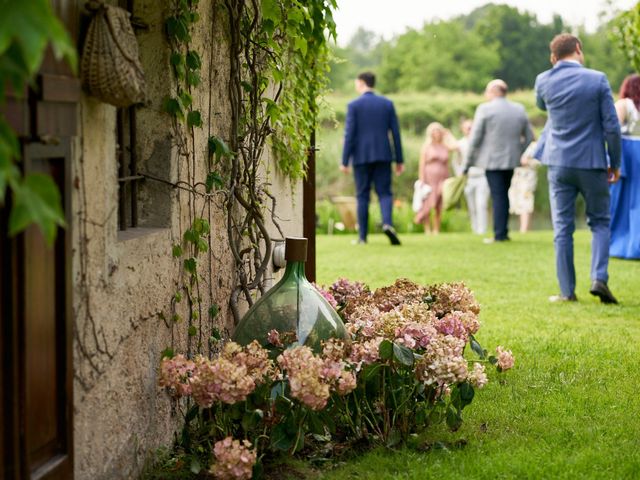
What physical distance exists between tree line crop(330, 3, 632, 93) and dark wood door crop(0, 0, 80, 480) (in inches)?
1758

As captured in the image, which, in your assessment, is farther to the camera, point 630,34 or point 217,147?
point 630,34

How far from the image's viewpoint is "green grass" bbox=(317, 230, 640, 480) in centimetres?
387

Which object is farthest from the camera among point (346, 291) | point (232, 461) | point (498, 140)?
point (498, 140)

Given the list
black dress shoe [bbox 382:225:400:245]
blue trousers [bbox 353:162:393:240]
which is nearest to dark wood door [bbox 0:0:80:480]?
blue trousers [bbox 353:162:393:240]

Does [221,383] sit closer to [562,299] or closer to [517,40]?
[562,299]

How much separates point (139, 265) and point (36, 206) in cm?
171

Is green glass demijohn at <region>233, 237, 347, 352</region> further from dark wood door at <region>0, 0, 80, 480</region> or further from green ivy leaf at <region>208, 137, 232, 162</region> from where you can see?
dark wood door at <region>0, 0, 80, 480</region>

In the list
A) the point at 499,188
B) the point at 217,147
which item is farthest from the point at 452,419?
the point at 499,188

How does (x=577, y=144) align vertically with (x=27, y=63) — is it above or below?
above

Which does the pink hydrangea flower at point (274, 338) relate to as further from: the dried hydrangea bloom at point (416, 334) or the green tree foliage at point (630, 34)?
the green tree foliage at point (630, 34)

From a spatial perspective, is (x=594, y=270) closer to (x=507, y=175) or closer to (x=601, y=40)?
(x=507, y=175)

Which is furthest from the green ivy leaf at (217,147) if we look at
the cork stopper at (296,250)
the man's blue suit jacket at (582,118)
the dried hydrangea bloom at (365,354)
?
the man's blue suit jacket at (582,118)

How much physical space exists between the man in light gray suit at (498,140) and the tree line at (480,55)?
110ft

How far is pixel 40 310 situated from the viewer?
107 inches
